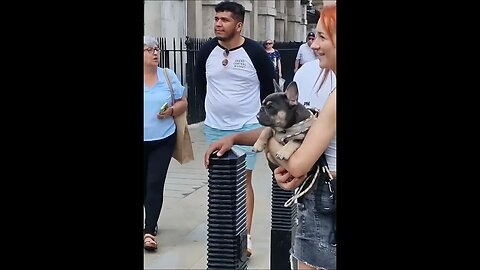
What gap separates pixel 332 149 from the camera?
2.44m

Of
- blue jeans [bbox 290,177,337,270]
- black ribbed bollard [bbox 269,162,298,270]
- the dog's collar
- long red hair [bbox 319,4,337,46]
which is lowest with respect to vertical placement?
black ribbed bollard [bbox 269,162,298,270]

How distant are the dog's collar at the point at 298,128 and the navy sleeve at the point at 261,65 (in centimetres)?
228

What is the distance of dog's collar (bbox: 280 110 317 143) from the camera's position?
251 centimetres

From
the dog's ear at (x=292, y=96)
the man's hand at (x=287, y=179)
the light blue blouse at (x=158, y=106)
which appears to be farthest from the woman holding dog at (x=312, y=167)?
the light blue blouse at (x=158, y=106)

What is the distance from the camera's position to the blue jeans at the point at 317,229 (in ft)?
8.53

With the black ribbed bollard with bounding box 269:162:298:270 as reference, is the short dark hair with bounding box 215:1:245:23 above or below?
above

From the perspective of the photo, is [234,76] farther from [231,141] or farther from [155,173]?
[231,141]

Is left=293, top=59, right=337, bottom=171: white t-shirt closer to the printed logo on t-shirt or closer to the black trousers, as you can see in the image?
the printed logo on t-shirt

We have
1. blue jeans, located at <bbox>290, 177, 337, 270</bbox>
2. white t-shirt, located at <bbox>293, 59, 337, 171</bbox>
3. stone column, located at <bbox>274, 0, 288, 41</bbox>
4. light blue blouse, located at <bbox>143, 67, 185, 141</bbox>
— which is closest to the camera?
blue jeans, located at <bbox>290, 177, 337, 270</bbox>

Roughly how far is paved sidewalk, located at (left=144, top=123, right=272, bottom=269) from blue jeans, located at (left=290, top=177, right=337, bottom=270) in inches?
86.1

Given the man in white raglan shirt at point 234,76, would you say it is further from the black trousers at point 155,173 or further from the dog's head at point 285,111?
the dog's head at point 285,111

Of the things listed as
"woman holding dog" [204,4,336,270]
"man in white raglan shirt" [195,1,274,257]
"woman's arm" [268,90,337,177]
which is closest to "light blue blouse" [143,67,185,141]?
"man in white raglan shirt" [195,1,274,257]

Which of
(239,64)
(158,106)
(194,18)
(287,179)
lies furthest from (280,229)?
(194,18)
